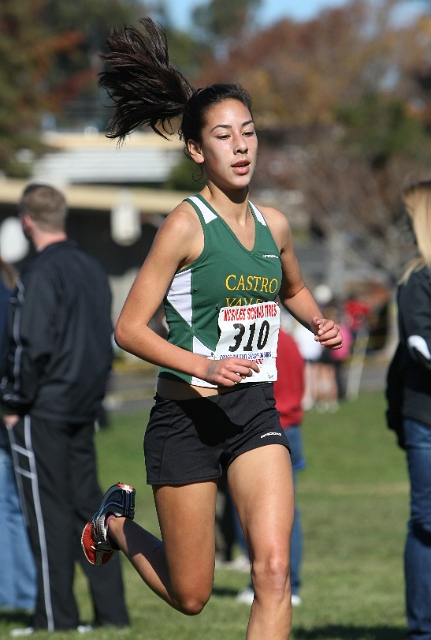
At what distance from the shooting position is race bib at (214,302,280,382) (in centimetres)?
425

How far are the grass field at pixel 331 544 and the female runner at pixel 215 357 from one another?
1.95m

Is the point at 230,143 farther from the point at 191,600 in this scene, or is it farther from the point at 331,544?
the point at 331,544

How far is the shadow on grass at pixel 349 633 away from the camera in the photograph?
6055 millimetres

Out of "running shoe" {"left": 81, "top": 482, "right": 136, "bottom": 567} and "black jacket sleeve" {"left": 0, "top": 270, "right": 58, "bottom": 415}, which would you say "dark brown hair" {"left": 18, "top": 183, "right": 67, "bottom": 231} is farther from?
"running shoe" {"left": 81, "top": 482, "right": 136, "bottom": 567}

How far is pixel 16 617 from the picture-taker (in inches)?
280

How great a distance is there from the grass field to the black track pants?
0.71 feet

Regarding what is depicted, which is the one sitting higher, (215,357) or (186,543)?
(215,357)

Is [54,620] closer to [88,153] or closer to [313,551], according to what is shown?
[313,551]

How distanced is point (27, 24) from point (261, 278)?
37284mm

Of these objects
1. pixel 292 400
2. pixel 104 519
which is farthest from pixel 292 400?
pixel 104 519

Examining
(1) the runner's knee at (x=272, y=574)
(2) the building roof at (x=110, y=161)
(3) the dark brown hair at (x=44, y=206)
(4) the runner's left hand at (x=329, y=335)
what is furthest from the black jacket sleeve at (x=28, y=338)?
(2) the building roof at (x=110, y=161)

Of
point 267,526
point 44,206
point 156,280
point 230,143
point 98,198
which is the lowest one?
point 267,526

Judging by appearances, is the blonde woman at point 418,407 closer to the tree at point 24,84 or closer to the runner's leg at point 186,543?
the runner's leg at point 186,543

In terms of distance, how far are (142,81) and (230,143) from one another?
63 cm
